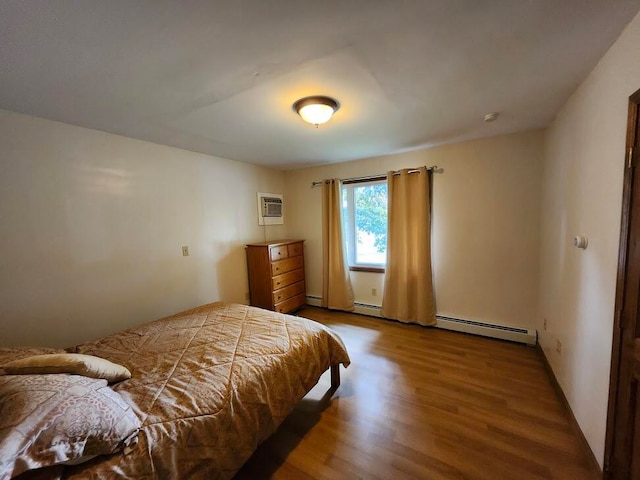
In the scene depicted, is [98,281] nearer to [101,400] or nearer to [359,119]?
[101,400]

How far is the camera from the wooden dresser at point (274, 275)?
332 cm

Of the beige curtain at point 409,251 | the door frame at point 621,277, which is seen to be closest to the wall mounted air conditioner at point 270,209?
the beige curtain at point 409,251

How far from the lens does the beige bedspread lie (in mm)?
1009

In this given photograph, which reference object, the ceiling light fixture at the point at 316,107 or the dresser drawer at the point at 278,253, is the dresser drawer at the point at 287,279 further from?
the ceiling light fixture at the point at 316,107

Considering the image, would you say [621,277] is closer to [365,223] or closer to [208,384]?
[208,384]

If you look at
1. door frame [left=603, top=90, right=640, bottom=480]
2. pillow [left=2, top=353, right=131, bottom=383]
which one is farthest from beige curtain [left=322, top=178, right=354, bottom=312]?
pillow [left=2, top=353, right=131, bottom=383]

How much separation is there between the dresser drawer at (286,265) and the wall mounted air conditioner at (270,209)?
706 millimetres

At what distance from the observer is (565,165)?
1851mm

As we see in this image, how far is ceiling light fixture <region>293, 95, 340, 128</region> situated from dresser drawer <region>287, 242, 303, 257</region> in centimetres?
212

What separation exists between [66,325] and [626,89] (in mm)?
3755

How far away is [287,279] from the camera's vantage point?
3600 mm

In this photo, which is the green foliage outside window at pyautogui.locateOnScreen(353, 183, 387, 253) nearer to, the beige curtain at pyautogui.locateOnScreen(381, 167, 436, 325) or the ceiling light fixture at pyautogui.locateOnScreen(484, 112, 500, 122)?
the beige curtain at pyautogui.locateOnScreen(381, 167, 436, 325)

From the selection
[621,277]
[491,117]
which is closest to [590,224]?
[621,277]

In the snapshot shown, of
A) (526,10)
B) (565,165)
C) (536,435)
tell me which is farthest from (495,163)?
(536,435)
